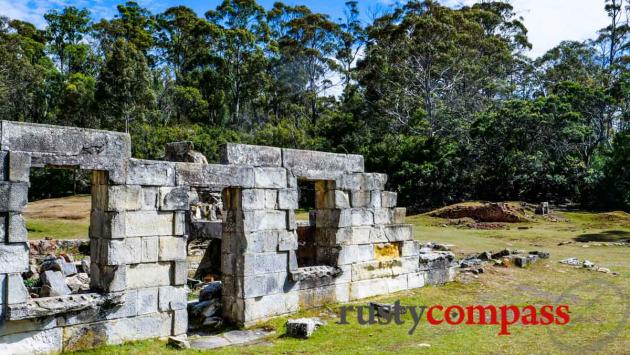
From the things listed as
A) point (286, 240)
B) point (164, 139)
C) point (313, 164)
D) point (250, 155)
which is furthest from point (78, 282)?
point (164, 139)

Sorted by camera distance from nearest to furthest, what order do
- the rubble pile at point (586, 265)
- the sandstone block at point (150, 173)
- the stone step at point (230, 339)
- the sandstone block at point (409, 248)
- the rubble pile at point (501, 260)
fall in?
the sandstone block at point (150, 173), the stone step at point (230, 339), the sandstone block at point (409, 248), the rubble pile at point (501, 260), the rubble pile at point (586, 265)

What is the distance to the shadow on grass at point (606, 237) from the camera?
2200 cm

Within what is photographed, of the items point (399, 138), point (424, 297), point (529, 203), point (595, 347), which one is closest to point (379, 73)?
point (399, 138)

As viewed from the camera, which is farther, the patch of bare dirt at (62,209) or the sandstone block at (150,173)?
the patch of bare dirt at (62,209)

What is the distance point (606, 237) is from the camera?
22688 mm

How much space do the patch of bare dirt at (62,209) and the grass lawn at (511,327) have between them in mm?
17855

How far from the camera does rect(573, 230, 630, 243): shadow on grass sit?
22.0 meters

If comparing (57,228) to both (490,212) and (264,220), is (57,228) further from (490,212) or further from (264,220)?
(490,212)

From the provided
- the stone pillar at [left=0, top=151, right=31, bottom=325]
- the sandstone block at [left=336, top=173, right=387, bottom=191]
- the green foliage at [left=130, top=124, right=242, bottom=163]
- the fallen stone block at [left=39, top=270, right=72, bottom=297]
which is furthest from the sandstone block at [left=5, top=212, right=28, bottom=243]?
the green foliage at [left=130, top=124, right=242, bottom=163]

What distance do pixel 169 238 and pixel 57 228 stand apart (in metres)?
17.1

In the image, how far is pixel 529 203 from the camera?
3130 cm

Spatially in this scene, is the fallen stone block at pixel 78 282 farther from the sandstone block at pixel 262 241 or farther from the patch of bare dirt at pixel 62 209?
the patch of bare dirt at pixel 62 209

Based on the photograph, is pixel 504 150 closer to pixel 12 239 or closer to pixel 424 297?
pixel 424 297

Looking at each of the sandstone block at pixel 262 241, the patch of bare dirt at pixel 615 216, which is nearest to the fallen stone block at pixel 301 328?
the sandstone block at pixel 262 241
